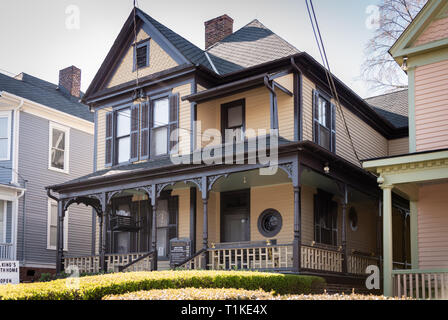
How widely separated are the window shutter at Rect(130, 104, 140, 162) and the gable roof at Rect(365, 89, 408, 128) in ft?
34.0

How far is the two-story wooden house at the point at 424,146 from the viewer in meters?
13.2

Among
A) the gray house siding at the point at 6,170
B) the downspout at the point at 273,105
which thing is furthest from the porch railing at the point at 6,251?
the downspout at the point at 273,105

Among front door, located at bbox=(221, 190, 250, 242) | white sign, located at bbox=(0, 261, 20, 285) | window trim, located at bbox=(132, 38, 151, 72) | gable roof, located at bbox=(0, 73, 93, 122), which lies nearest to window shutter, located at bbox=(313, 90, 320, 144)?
front door, located at bbox=(221, 190, 250, 242)

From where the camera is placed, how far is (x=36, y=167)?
23.6 m

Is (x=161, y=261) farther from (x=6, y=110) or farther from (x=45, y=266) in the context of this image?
(x=6, y=110)

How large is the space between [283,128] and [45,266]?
12.4m

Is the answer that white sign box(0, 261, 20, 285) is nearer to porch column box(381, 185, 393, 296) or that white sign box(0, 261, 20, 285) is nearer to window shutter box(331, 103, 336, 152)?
porch column box(381, 185, 393, 296)

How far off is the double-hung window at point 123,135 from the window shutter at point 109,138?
19cm

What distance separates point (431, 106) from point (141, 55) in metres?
10.1

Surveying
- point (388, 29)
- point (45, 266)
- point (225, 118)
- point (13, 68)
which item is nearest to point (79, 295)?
point (225, 118)

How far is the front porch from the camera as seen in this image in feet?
49.6

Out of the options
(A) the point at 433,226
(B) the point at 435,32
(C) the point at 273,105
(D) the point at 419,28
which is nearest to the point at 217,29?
(C) the point at 273,105

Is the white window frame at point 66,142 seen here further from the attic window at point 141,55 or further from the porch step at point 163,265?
the porch step at point 163,265
